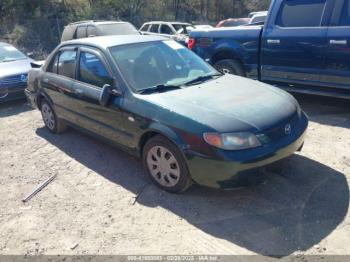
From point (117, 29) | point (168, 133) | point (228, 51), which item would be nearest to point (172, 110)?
point (168, 133)

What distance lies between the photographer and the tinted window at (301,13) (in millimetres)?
5676

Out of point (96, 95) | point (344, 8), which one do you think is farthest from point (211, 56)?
point (96, 95)

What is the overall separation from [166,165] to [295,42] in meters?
3.59

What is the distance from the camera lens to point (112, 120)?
4195mm

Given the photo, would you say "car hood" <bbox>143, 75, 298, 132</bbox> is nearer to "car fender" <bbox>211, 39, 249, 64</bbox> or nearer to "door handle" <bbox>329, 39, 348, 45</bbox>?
"door handle" <bbox>329, 39, 348, 45</bbox>

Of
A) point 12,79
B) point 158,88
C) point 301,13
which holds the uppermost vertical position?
point 301,13

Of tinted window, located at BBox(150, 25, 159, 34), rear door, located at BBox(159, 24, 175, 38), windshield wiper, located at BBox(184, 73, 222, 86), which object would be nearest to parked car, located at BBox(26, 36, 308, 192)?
windshield wiper, located at BBox(184, 73, 222, 86)

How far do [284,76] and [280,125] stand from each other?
3.00 metres

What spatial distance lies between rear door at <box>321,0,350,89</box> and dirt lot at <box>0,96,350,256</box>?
1.05m

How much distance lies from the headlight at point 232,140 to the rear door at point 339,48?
3.06m

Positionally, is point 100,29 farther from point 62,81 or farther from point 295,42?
point 295,42

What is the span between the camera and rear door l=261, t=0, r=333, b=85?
562cm

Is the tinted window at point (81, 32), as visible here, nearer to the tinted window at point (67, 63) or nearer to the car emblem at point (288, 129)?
the tinted window at point (67, 63)

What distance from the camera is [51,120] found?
5762mm
